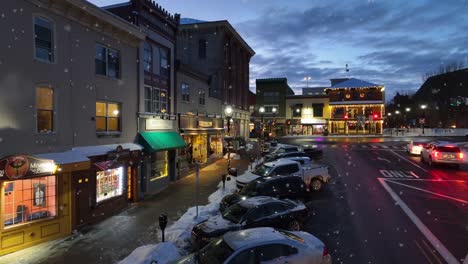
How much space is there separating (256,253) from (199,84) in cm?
2364

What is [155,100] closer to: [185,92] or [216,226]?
[185,92]

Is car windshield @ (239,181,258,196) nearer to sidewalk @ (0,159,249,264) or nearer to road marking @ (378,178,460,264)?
sidewalk @ (0,159,249,264)

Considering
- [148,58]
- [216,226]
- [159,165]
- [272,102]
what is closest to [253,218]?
[216,226]

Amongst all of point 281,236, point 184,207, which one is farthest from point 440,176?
point 281,236

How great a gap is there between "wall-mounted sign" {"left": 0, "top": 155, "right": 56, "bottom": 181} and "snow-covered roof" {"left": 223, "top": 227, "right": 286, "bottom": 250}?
8.13 m

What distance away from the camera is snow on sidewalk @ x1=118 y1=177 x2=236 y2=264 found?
10.2 m

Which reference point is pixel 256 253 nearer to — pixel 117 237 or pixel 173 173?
pixel 117 237

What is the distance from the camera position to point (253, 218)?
36.7 ft

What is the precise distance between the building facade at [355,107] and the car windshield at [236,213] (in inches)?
2724

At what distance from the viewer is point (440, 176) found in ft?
74.6

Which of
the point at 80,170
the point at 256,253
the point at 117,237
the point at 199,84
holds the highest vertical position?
the point at 199,84

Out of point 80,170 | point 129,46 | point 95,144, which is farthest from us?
point 129,46

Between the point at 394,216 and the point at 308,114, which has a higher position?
the point at 308,114

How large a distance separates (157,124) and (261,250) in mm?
15862
